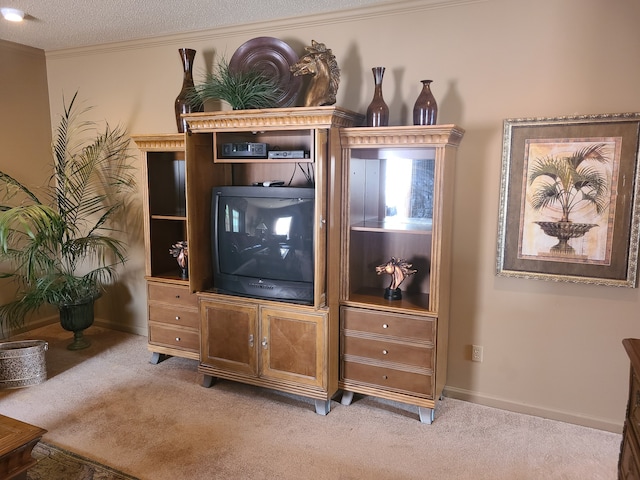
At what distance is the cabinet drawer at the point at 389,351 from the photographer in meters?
2.78

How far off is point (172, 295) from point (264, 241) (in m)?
1.01

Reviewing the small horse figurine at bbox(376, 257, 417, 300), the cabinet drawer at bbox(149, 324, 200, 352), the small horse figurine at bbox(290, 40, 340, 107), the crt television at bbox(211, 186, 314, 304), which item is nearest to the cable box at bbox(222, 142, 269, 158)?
the crt television at bbox(211, 186, 314, 304)

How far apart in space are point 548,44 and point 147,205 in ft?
9.34

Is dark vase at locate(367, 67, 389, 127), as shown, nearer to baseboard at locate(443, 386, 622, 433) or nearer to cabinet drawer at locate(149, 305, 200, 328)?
baseboard at locate(443, 386, 622, 433)

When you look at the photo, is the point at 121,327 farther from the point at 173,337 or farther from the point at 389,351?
the point at 389,351

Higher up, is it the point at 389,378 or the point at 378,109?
the point at 378,109

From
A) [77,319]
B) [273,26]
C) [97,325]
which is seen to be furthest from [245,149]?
[97,325]

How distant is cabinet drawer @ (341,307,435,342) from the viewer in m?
2.76

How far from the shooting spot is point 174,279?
3566 mm

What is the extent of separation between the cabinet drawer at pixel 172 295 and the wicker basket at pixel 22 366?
0.82 m

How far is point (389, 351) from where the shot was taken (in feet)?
9.36

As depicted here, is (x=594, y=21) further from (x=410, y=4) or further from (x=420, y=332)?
(x=420, y=332)

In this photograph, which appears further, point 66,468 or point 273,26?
point 273,26

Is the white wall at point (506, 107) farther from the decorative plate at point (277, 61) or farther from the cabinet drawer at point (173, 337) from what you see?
the cabinet drawer at point (173, 337)
